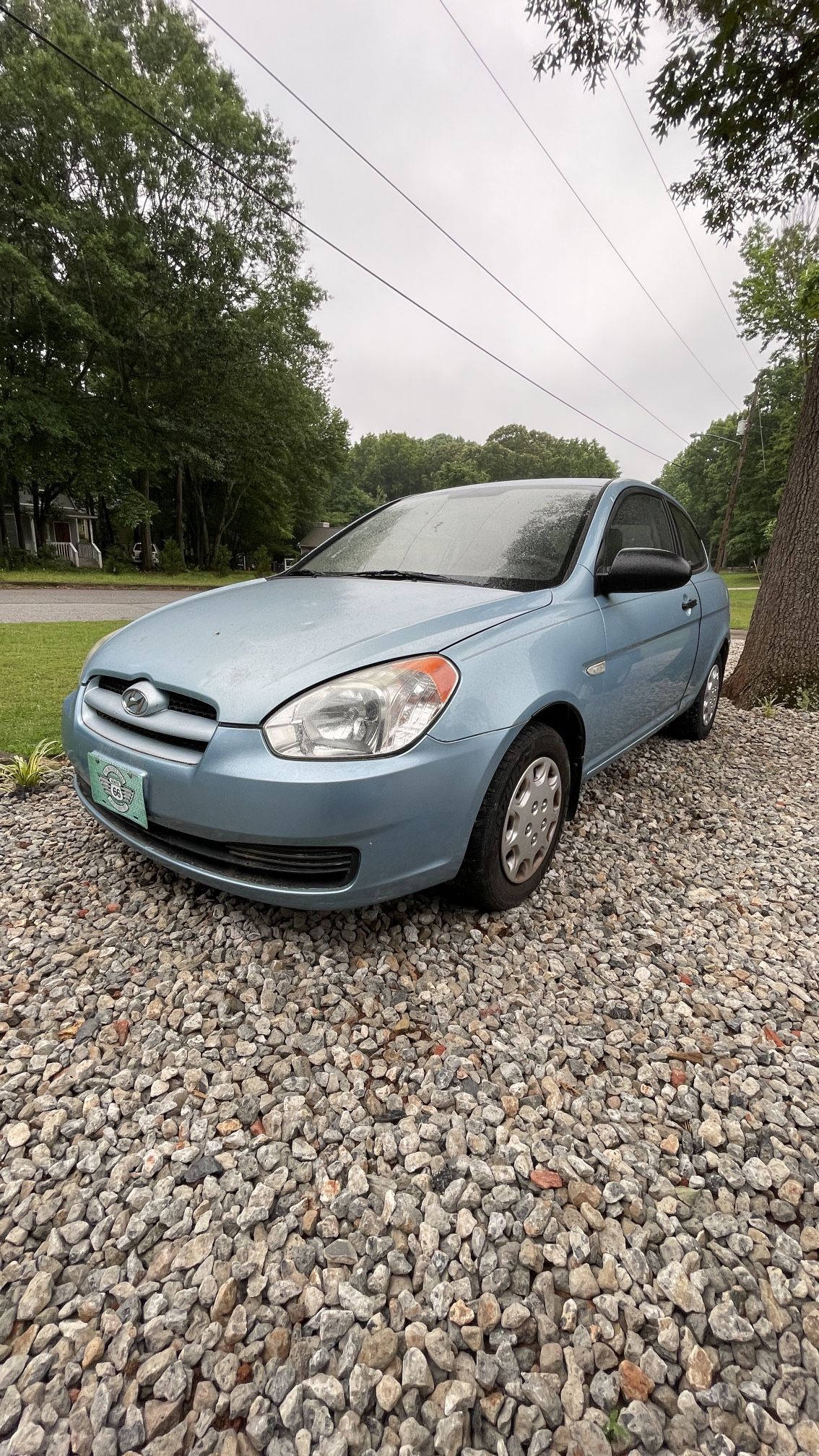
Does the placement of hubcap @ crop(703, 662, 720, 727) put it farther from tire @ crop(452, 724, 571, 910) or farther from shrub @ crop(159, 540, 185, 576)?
shrub @ crop(159, 540, 185, 576)

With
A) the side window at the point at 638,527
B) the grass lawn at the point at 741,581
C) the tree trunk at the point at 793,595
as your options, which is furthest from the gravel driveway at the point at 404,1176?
the grass lawn at the point at 741,581

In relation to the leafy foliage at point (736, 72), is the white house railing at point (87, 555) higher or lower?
lower

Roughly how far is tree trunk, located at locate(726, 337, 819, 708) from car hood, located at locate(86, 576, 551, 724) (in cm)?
386

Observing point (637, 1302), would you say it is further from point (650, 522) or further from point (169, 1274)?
point (650, 522)

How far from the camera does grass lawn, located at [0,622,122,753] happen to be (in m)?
3.89

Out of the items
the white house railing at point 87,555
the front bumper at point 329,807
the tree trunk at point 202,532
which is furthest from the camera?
the white house railing at point 87,555

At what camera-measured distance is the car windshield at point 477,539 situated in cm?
248

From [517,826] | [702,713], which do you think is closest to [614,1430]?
[517,826]

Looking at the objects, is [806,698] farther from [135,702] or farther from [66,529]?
[66,529]

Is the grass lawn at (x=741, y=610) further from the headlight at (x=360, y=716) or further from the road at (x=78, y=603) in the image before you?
the road at (x=78, y=603)

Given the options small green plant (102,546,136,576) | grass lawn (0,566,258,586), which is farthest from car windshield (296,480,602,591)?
small green plant (102,546,136,576)

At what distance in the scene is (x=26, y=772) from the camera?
323 centimetres

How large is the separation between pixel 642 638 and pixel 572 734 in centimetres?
72

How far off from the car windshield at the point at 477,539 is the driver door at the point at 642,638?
0.66ft
